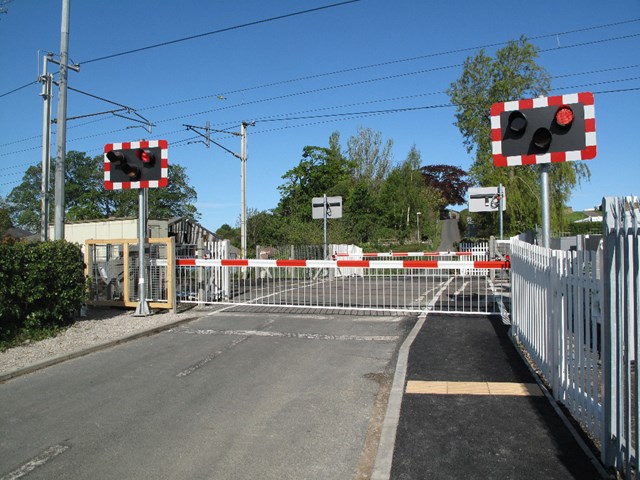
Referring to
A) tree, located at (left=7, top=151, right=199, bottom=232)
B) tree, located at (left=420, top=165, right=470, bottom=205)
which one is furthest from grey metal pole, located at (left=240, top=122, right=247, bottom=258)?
tree, located at (left=420, top=165, right=470, bottom=205)

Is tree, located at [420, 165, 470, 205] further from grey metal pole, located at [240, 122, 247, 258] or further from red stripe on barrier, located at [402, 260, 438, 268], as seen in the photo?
red stripe on barrier, located at [402, 260, 438, 268]

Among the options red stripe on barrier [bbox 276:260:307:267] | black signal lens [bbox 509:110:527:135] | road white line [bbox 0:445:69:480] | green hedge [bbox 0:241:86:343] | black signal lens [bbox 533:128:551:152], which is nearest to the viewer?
road white line [bbox 0:445:69:480]

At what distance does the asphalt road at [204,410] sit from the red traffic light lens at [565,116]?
379cm

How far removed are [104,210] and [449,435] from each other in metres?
66.6

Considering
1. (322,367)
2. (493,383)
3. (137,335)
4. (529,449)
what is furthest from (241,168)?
(529,449)

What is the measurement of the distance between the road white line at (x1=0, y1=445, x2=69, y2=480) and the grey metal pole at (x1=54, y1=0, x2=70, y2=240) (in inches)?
281

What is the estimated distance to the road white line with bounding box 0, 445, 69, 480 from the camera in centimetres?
381

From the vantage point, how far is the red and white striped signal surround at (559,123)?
20.8 ft

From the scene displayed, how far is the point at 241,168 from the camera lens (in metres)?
24.0

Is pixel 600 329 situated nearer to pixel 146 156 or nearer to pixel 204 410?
pixel 204 410

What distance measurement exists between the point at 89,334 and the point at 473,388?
6.53 metres

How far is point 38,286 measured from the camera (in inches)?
324

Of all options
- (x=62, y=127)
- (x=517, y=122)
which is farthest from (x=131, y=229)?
(x=517, y=122)

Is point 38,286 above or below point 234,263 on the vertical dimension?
below
